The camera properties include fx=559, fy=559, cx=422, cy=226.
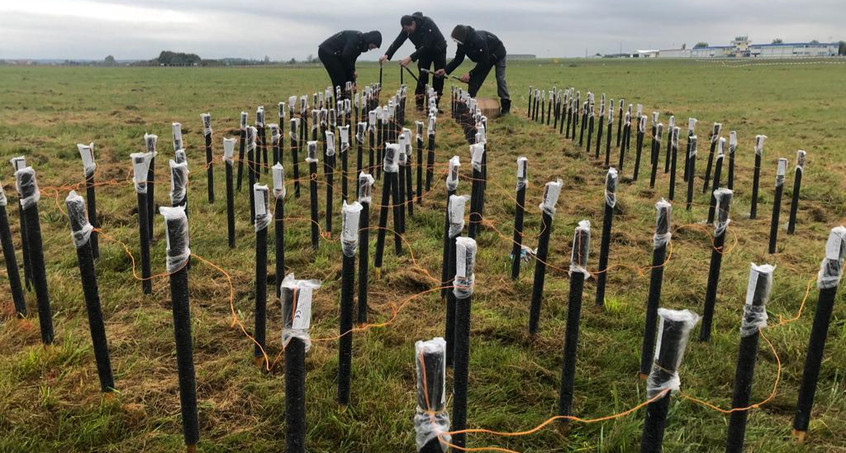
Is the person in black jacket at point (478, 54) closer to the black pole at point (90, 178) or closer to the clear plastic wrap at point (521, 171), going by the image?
the clear plastic wrap at point (521, 171)

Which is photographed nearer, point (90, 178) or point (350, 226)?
point (350, 226)

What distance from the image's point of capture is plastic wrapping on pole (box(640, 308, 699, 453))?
1483mm

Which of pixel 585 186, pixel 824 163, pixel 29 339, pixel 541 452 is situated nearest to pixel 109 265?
pixel 29 339

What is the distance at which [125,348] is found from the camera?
3.07 metres

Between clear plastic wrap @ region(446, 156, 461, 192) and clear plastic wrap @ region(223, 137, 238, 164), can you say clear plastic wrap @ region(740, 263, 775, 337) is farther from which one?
clear plastic wrap @ region(223, 137, 238, 164)

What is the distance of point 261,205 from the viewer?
9.42 feet

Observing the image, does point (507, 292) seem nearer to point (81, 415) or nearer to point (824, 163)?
point (81, 415)

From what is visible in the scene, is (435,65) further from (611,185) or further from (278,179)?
(611,185)

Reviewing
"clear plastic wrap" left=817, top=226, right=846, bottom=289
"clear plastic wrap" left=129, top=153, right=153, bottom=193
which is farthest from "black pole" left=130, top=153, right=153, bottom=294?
"clear plastic wrap" left=817, top=226, right=846, bottom=289

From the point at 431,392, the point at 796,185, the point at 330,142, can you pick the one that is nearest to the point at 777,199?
the point at 796,185

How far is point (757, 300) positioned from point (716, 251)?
129cm

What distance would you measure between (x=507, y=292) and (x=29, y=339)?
9.55 feet

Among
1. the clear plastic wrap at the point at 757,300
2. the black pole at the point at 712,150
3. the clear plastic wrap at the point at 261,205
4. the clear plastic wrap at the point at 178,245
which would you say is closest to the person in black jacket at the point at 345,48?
the black pole at the point at 712,150

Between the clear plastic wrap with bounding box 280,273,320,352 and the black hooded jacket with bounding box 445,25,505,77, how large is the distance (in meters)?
10.8
